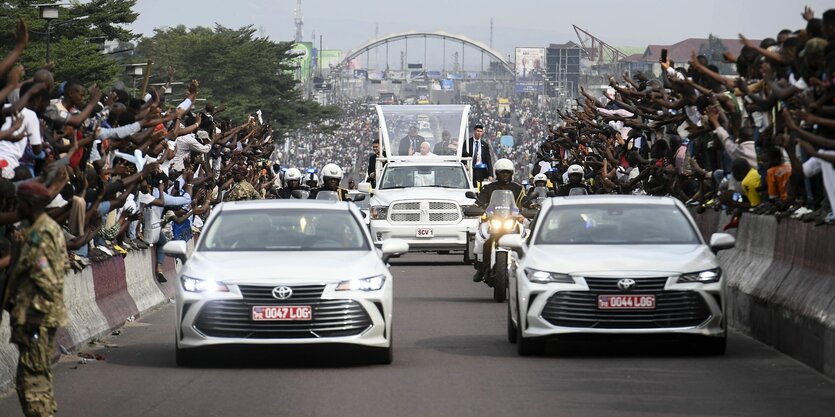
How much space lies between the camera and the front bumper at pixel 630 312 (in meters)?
15.7

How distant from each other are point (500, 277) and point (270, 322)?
916 cm

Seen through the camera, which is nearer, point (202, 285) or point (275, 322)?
point (275, 322)

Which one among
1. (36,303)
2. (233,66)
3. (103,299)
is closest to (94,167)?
(103,299)

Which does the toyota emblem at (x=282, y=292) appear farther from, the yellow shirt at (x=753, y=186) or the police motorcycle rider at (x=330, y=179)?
the police motorcycle rider at (x=330, y=179)

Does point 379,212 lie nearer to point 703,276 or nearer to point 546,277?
point 546,277

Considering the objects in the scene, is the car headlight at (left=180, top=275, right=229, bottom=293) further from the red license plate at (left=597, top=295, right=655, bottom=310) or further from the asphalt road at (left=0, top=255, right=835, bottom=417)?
the red license plate at (left=597, top=295, right=655, bottom=310)

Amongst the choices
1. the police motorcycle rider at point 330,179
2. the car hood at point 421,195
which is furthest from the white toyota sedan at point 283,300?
the car hood at point 421,195

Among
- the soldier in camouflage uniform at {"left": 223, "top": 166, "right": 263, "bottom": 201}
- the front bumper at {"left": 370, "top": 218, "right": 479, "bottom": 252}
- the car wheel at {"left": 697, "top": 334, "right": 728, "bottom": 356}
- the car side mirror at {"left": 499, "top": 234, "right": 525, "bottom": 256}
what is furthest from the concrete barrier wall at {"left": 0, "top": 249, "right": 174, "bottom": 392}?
the front bumper at {"left": 370, "top": 218, "right": 479, "bottom": 252}

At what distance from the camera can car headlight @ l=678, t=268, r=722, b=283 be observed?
15.9 meters

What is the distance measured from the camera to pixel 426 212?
35.5 metres

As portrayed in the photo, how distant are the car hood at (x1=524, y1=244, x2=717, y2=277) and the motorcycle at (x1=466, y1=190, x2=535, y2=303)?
6.99 m

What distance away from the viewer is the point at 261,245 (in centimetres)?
1639

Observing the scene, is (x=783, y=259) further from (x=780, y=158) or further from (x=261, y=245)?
(x=261, y=245)

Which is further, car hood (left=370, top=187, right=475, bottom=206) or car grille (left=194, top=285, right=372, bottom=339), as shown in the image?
car hood (left=370, top=187, right=475, bottom=206)
